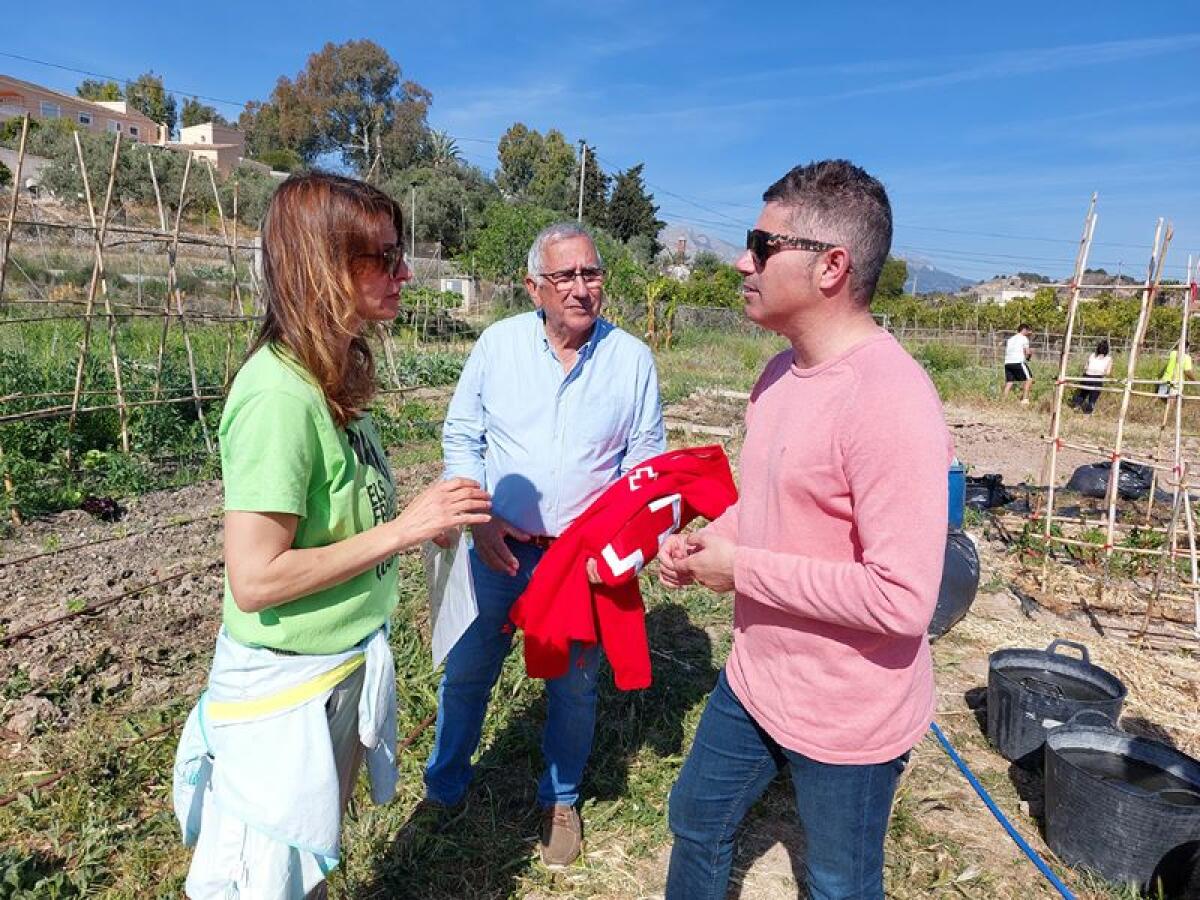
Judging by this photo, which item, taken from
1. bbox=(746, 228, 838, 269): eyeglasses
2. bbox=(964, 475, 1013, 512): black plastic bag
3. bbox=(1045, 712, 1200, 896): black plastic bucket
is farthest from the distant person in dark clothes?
bbox=(746, 228, 838, 269): eyeglasses

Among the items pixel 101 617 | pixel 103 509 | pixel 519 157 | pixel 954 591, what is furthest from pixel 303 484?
pixel 519 157

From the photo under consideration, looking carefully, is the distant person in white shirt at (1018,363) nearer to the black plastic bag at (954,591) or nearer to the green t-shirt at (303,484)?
the black plastic bag at (954,591)

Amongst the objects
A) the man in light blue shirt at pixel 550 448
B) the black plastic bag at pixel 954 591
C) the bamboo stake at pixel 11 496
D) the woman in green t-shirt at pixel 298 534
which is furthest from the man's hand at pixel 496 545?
the bamboo stake at pixel 11 496

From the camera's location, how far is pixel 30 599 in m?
4.43

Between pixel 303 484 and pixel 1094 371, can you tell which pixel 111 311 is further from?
pixel 1094 371

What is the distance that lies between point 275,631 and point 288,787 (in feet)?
0.94

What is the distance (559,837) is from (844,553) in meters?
1.65

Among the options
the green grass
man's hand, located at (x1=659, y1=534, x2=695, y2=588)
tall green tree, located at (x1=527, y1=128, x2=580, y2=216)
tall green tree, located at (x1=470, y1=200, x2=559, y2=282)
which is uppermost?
tall green tree, located at (x1=527, y1=128, x2=580, y2=216)

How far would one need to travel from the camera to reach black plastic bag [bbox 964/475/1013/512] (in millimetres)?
7703

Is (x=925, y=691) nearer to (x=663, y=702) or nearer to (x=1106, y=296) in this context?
(x=663, y=702)

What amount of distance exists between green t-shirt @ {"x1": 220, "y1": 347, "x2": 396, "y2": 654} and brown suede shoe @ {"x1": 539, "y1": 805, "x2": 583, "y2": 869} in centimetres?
138

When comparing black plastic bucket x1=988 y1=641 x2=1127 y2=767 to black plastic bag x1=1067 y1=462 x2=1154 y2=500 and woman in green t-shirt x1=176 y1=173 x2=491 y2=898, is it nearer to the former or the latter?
woman in green t-shirt x1=176 y1=173 x2=491 y2=898

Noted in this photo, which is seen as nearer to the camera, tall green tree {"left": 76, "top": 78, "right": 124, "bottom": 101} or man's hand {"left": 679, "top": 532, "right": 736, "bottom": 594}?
man's hand {"left": 679, "top": 532, "right": 736, "bottom": 594}

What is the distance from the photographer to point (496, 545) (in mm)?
2496
